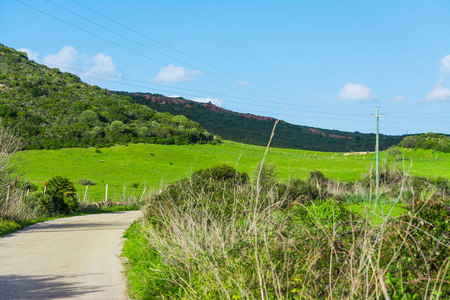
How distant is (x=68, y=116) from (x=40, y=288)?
235ft

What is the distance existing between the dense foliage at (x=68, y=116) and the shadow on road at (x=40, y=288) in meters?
57.0

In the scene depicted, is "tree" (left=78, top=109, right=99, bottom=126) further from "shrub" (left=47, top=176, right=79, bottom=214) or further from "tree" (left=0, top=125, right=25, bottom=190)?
"tree" (left=0, top=125, right=25, bottom=190)

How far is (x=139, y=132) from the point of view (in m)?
75.2

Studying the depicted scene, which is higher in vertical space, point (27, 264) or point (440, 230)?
point (440, 230)

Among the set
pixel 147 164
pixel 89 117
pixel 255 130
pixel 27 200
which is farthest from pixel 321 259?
pixel 255 130

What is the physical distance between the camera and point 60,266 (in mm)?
8922

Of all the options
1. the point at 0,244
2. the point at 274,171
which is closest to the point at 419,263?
the point at 0,244

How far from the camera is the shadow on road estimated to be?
653 cm

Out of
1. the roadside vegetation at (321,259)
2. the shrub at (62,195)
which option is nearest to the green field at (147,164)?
the shrub at (62,195)

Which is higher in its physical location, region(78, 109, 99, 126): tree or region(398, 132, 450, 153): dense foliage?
region(78, 109, 99, 126): tree

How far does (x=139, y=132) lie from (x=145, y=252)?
67.5 m

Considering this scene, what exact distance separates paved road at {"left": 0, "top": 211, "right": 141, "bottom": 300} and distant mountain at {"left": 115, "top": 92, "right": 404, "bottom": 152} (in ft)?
337

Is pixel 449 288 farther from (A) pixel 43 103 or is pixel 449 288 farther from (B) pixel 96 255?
(A) pixel 43 103

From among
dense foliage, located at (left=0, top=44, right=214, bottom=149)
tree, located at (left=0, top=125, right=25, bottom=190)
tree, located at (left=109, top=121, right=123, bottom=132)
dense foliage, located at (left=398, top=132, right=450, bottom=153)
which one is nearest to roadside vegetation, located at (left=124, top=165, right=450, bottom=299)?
tree, located at (left=0, top=125, right=25, bottom=190)
